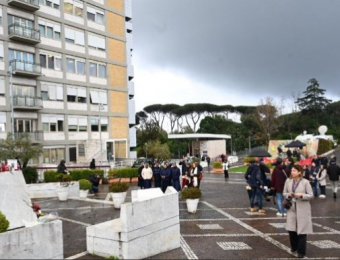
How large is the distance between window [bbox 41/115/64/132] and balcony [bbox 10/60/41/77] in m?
4.37

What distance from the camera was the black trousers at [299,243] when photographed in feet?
22.4

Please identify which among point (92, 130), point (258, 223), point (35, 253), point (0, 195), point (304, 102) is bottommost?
point (258, 223)

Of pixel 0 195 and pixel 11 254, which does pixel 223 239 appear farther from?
pixel 0 195

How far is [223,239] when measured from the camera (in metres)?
8.45

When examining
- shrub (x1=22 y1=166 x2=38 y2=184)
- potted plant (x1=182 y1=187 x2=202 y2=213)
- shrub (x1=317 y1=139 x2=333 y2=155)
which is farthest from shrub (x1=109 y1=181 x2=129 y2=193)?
shrub (x1=317 y1=139 x2=333 y2=155)

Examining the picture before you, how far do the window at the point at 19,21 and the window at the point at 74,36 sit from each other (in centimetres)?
399

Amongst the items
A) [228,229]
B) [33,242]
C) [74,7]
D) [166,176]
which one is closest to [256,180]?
[228,229]

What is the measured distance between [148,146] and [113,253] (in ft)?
140

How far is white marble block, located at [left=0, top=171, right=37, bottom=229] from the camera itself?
8.84 m

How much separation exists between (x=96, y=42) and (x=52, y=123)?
10731 millimetres

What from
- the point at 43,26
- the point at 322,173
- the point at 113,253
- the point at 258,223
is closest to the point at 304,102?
the point at 43,26

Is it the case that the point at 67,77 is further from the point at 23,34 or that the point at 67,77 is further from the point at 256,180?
the point at 256,180

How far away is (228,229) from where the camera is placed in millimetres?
9508

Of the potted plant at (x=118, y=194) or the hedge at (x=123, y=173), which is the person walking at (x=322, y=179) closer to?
the potted plant at (x=118, y=194)
